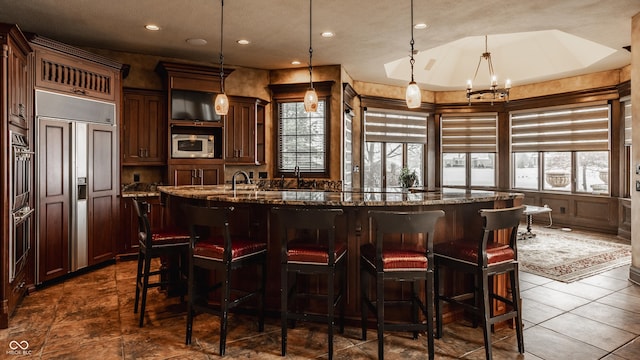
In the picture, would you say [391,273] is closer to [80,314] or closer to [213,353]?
[213,353]

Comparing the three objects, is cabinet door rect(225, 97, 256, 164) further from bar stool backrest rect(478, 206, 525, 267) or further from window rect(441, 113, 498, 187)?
window rect(441, 113, 498, 187)

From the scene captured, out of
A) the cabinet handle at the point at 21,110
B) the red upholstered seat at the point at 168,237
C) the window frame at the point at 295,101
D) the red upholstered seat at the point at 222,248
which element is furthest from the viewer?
the window frame at the point at 295,101

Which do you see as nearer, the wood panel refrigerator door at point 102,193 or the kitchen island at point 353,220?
the kitchen island at point 353,220

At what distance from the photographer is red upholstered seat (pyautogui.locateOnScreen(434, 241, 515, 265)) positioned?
2635mm

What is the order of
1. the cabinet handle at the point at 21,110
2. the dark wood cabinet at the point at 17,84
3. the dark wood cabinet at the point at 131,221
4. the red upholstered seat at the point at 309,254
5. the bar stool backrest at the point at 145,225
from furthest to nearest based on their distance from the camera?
the dark wood cabinet at the point at 131,221 → the cabinet handle at the point at 21,110 → the dark wood cabinet at the point at 17,84 → the bar stool backrest at the point at 145,225 → the red upholstered seat at the point at 309,254

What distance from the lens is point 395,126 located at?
330 inches

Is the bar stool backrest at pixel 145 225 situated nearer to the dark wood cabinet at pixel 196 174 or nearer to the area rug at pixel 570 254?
the dark wood cabinet at pixel 196 174

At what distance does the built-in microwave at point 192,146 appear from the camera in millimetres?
Result: 5723

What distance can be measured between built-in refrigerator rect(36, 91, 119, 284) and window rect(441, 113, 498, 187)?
6886 mm

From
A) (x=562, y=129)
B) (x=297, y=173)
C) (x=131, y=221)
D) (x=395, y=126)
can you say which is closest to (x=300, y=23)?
(x=297, y=173)

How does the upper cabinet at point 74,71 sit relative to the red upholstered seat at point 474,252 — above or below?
above

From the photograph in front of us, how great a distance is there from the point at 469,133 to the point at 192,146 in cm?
613

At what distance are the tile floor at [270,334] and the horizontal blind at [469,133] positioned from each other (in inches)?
208

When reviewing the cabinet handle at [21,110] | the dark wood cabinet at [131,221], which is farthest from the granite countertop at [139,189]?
the cabinet handle at [21,110]
